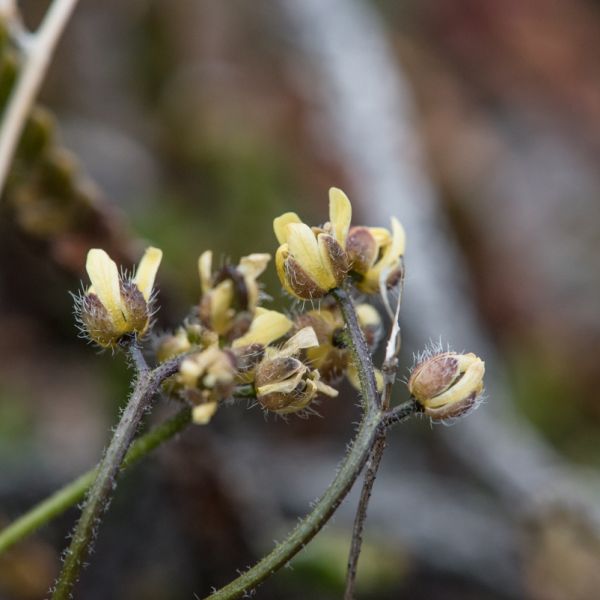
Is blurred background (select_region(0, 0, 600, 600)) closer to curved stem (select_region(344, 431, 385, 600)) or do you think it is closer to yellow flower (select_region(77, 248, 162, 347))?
yellow flower (select_region(77, 248, 162, 347))

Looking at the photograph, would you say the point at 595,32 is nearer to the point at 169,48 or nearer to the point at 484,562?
the point at 169,48

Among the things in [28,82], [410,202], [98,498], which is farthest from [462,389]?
[410,202]

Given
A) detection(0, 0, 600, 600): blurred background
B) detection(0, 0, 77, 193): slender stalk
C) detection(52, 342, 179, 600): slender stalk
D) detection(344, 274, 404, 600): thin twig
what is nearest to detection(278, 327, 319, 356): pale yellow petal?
detection(344, 274, 404, 600): thin twig

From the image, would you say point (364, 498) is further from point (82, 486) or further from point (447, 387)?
point (82, 486)

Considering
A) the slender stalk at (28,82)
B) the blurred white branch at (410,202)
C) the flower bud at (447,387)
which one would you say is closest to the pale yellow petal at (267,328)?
the flower bud at (447,387)

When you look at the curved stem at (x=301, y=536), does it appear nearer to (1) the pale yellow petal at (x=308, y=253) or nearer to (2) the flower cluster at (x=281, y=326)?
(2) the flower cluster at (x=281, y=326)
